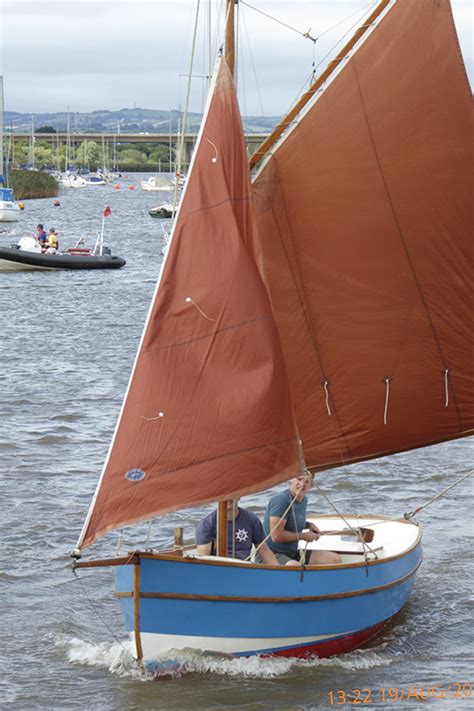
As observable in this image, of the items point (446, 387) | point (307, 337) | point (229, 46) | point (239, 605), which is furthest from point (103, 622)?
point (229, 46)

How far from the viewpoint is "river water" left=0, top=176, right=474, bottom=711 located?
41.4ft

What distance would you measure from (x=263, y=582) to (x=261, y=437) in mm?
1310

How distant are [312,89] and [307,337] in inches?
97.1

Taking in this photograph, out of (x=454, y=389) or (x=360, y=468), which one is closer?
(x=454, y=389)

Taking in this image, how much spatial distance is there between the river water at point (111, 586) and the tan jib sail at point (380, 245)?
2.21 metres

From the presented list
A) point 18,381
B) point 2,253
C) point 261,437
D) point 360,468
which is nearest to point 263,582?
point 261,437

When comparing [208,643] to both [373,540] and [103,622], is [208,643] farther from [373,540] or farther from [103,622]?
[373,540]

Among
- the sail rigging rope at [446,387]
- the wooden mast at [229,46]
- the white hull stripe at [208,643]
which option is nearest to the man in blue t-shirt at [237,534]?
the wooden mast at [229,46]

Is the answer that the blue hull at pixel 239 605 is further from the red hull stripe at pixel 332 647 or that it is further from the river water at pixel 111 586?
the river water at pixel 111 586

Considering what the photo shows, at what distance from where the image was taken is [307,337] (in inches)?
538

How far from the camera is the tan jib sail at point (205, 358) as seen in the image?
461 inches

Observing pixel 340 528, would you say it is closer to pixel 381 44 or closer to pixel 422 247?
pixel 422 247

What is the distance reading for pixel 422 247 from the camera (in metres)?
14.1

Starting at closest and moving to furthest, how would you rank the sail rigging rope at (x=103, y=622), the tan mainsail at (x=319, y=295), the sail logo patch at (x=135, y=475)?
the sail logo patch at (x=135, y=475) → the tan mainsail at (x=319, y=295) → the sail rigging rope at (x=103, y=622)
